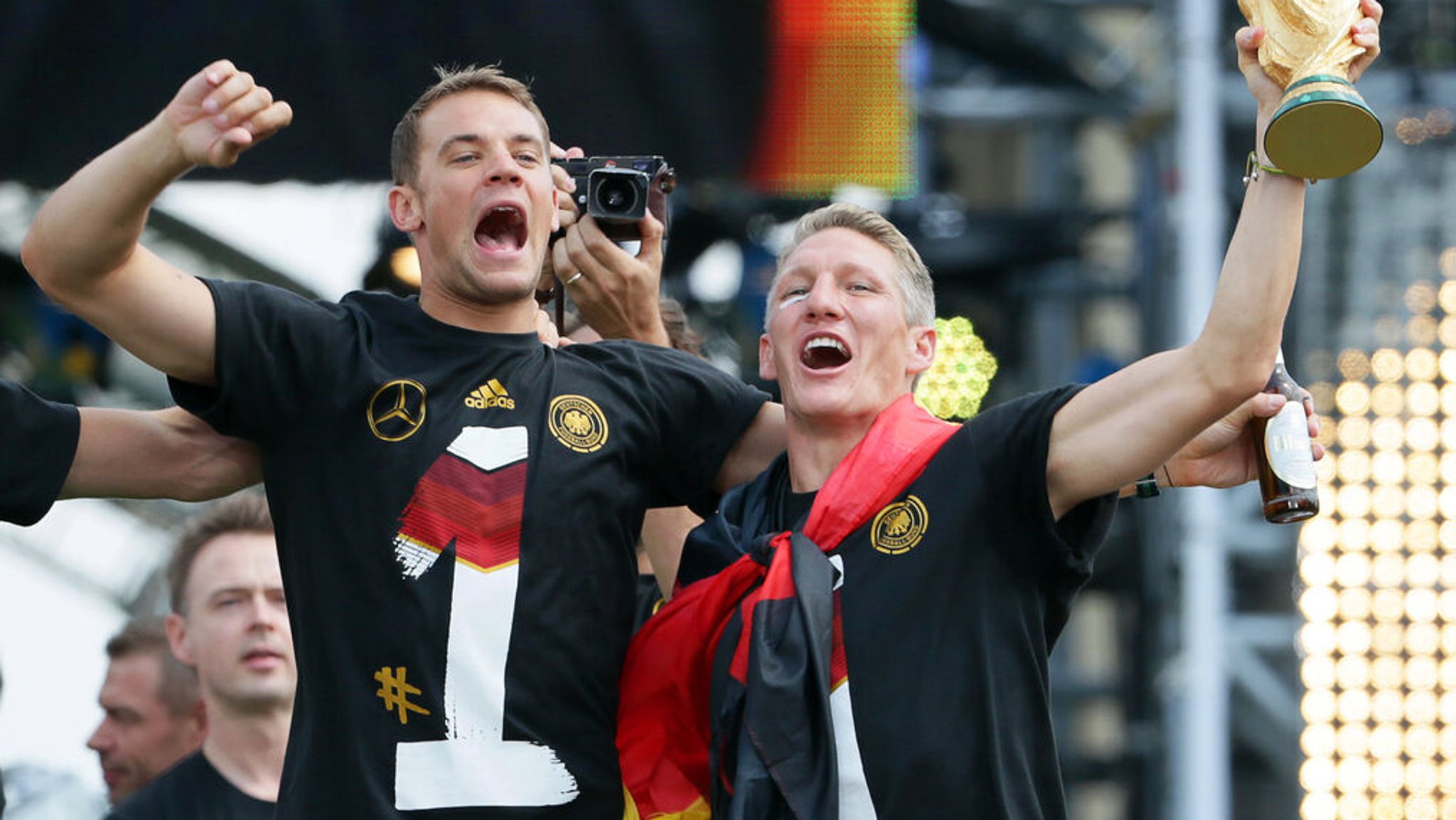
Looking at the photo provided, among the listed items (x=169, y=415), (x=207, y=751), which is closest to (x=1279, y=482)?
(x=169, y=415)

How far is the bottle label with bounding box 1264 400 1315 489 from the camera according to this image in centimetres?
349

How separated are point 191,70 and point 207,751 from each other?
247 centimetres

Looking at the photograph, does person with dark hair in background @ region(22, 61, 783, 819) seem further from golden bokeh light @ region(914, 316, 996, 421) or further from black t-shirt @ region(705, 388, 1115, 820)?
golden bokeh light @ region(914, 316, 996, 421)

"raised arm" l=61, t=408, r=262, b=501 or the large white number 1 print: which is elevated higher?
"raised arm" l=61, t=408, r=262, b=501

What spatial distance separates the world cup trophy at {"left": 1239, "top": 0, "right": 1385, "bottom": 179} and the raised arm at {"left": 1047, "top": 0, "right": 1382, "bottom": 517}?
0.03m

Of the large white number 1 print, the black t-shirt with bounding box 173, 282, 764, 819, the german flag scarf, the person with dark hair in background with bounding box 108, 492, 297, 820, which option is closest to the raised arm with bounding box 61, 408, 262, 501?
the black t-shirt with bounding box 173, 282, 764, 819

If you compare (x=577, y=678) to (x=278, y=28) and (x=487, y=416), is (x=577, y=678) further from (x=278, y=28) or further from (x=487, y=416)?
(x=278, y=28)

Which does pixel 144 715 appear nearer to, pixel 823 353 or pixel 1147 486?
pixel 823 353

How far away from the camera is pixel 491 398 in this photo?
356 centimetres

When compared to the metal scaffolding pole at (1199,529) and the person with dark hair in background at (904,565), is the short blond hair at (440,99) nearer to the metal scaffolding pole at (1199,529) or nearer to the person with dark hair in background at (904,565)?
the person with dark hair in background at (904,565)

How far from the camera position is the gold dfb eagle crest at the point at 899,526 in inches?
138

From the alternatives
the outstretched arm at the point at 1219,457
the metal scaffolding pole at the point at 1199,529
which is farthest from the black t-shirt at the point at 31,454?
the metal scaffolding pole at the point at 1199,529

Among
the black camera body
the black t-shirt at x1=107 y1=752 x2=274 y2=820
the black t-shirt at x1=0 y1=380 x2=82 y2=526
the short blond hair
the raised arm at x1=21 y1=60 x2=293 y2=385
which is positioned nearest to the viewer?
the raised arm at x1=21 y1=60 x2=293 y2=385

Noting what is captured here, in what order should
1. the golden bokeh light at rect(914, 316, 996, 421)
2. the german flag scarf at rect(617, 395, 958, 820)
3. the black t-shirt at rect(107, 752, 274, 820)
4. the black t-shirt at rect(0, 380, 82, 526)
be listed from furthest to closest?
the golden bokeh light at rect(914, 316, 996, 421) < the black t-shirt at rect(107, 752, 274, 820) < the black t-shirt at rect(0, 380, 82, 526) < the german flag scarf at rect(617, 395, 958, 820)
